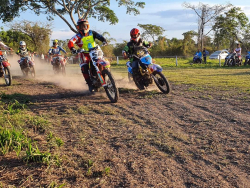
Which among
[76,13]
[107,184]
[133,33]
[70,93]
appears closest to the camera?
[107,184]

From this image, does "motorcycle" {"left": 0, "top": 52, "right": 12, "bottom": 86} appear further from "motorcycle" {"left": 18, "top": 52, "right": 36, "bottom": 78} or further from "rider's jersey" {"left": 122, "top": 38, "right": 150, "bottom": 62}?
"rider's jersey" {"left": 122, "top": 38, "right": 150, "bottom": 62}

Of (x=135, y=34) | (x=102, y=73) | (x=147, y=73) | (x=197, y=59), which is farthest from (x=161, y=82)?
(x=197, y=59)

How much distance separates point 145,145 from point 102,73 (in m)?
3.40

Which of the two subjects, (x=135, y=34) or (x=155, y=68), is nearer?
(x=155, y=68)

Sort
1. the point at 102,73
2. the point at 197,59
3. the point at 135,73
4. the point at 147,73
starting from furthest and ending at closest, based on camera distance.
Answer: the point at 197,59
the point at 135,73
the point at 147,73
the point at 102,73

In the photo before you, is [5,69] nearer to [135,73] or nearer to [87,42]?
[87,42]

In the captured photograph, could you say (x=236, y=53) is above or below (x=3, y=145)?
above

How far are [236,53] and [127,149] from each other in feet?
67.4

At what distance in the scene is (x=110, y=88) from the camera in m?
6.50

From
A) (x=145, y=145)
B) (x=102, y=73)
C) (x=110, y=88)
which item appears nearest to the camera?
(x=145, y=145)

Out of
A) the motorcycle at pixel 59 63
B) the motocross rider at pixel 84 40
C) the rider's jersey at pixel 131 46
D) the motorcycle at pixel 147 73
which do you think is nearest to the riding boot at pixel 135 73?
the motorcycle at pixel 147 73

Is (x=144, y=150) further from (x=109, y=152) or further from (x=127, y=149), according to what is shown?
(x=109, y=152)

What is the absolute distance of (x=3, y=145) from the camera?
3244 mm

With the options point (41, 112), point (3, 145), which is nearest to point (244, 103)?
point (41, 112)
